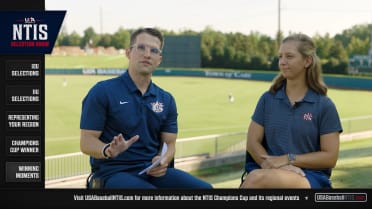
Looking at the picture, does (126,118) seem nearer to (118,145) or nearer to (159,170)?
(118,145)

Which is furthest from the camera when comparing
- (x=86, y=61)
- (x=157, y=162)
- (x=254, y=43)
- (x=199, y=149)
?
(x=199, y=149)

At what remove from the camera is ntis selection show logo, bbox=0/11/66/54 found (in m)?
2.38

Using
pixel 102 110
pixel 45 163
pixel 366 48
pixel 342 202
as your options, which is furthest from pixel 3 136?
pixel 366 48

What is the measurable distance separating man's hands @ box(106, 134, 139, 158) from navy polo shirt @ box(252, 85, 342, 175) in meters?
0.60

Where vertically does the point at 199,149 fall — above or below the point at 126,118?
below

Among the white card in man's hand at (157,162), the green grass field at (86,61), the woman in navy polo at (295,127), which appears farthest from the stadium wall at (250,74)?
the white card in man's hand at (157,162)

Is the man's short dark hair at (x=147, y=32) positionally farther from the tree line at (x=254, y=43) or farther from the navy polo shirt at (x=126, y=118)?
the navy polo shirt at (x=126, y=118)

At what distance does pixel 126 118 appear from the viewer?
246 cm

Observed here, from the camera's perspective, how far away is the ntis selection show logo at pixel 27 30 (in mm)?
2381

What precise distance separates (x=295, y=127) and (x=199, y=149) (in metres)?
1.11

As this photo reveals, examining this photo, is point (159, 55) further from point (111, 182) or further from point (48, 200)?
point (48, 200)

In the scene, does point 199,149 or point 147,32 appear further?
point 199,149

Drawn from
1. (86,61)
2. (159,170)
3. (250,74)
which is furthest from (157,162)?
(250,74)

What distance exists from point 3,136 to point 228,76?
57.2 inches
